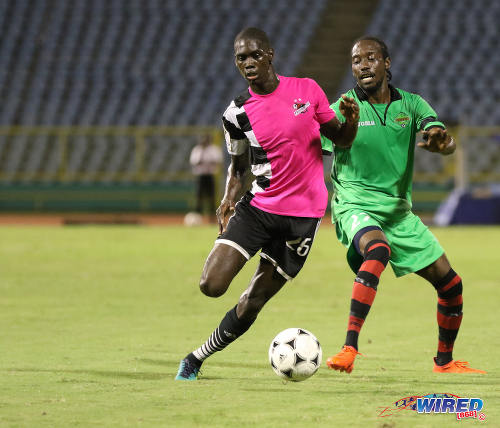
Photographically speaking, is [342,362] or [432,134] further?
[432,134]

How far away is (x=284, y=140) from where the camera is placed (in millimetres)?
6078

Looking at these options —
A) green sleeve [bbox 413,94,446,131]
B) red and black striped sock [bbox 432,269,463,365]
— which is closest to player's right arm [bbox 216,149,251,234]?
green sleeve [bbox 413,94,446,131]

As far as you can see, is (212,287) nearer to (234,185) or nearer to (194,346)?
(234,185)

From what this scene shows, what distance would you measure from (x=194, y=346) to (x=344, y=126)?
232 centimetres

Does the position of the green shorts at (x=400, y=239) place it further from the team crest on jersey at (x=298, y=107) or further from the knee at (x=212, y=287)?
the knee at (x=212, y=287)

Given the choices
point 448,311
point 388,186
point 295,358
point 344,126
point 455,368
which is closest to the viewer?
point 295,358

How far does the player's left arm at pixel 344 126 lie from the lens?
241 inches

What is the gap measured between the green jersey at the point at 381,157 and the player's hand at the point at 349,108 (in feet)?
1.27

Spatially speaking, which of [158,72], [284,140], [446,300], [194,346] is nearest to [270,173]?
[284,140]

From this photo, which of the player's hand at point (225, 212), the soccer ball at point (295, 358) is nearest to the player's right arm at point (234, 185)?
the player's hand at point (225, 212)

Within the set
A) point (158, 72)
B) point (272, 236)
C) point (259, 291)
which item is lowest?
point (158, 72)

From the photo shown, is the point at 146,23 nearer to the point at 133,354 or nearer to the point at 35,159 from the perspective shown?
the point at 35,159

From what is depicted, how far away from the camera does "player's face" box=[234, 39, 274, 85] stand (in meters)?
5.99

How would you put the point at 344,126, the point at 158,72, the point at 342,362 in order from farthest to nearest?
the point at 158,72 → the point at 344,126 → the point at 342,362
